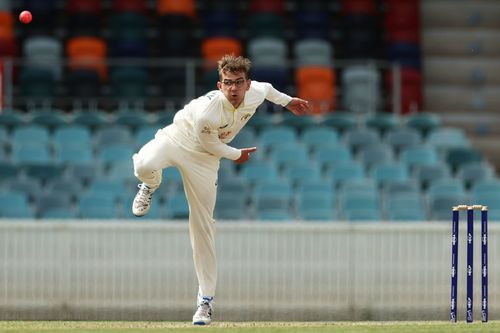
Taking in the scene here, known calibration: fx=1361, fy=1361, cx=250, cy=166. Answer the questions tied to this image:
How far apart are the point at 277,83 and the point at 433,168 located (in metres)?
2.96

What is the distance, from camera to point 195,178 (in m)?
8.99

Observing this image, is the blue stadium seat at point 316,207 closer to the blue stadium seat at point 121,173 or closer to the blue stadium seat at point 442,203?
the blue stadium seat at point 442,203

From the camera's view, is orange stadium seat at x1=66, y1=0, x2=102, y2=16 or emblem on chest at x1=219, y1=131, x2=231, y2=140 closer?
emblem on chest at x1=219, y1=131, x2=231, y2=140

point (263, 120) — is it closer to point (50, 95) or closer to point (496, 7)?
point (50, 95)

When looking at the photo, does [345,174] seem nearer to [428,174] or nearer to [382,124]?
[428,174]

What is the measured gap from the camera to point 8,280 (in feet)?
34.8

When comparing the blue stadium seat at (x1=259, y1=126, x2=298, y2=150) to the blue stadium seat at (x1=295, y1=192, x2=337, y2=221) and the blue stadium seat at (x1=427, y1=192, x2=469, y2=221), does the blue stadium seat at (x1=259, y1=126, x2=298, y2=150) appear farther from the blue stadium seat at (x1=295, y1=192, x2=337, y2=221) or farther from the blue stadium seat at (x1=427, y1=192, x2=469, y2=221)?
the blue stadium seat at (x1=427, y1=192, x2=469, y2=221)

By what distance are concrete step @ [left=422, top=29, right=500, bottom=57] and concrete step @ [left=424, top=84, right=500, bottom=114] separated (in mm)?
710

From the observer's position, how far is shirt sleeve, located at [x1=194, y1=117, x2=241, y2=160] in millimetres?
8703

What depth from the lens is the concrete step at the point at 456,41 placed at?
20.1 m

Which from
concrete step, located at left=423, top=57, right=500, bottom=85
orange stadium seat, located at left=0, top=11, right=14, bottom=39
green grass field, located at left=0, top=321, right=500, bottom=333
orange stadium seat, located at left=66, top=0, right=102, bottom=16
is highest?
orange stadium seat, located at left=66, top=0, right=102, bottom=16

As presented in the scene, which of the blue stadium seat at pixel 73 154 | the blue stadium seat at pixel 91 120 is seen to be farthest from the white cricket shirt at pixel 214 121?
the blue stadium seat at pixel 91 120

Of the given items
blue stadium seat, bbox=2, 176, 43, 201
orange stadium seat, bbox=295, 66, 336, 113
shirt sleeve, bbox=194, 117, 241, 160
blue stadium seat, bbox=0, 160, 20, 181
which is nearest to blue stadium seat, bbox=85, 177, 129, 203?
blue stadium seat, bbox=2, 176, 43, 201

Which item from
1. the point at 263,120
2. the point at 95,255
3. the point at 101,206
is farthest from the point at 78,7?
the point at 95,255
